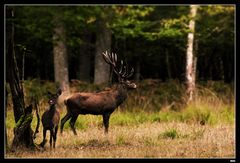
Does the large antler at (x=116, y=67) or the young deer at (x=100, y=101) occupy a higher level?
the large antler at (x=116, y=67)

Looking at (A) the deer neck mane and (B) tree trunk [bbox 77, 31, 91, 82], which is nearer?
(A) the deer neck mane

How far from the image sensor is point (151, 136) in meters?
10.8

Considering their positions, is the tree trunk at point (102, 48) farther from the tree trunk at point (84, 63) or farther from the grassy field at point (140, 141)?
the grassy field at point (140, 141)

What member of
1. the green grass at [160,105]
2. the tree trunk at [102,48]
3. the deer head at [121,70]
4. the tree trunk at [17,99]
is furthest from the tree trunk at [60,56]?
the tree trunk at [17,99]

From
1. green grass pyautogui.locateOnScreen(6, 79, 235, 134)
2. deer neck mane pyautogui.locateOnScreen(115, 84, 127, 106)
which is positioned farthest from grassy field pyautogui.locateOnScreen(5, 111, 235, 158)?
deer neck mane pyautogui.locateOnScreen(115, 84, 127, 106)

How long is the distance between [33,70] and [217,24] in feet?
33.4

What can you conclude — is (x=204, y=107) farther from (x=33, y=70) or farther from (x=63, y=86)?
(x=33, y=70)

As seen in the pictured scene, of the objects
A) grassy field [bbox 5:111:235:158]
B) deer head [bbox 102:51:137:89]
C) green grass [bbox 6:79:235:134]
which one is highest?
deer head [bbox 102:51:137:89]

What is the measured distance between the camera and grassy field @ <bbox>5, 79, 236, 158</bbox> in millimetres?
8648

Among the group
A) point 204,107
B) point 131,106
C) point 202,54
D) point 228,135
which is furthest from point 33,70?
point 228,135

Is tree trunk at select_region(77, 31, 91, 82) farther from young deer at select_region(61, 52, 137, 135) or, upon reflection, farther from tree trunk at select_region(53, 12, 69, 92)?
young deer at select_region(61, 52, 137, 135)

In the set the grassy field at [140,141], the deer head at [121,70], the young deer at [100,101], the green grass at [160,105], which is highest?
the deer head at [121,70]

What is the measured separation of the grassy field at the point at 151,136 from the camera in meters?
8.65

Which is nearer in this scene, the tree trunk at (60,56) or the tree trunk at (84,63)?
the tree trunk at (60,56)
